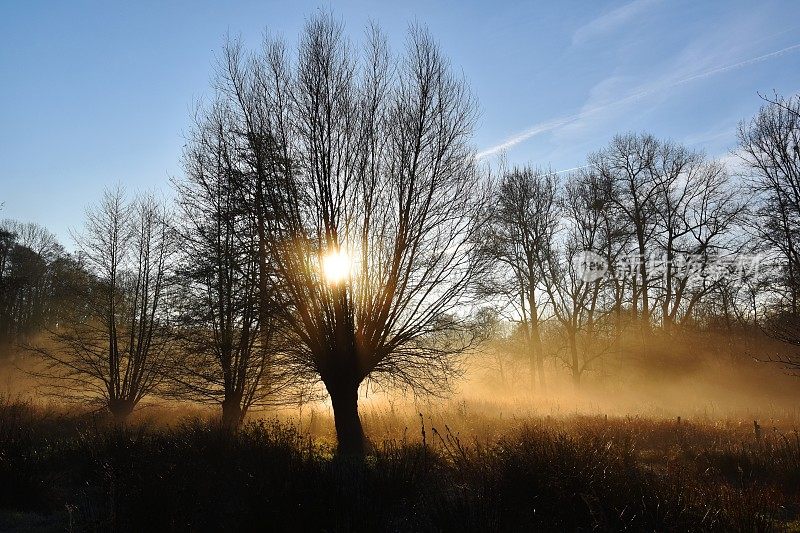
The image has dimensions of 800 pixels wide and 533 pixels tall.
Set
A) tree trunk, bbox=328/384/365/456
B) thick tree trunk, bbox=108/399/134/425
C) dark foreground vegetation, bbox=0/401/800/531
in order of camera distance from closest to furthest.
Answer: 1. dark foreground vegetation, bbox=0/401/800/531
2. tree trunk, bbox=328/384/365/456
3. thick tree trunk, bbox=108/399/134/425

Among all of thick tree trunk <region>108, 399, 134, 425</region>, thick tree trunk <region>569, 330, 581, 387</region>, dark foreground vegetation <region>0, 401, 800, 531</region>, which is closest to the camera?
dark foreground vegetation <region>0, 401, 800, 531</region>

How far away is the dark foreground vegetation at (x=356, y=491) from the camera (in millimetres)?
5391

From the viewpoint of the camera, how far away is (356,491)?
6.01m

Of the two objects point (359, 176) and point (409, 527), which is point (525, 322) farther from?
point (409, 527)

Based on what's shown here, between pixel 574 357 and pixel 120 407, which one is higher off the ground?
pixel 574 357

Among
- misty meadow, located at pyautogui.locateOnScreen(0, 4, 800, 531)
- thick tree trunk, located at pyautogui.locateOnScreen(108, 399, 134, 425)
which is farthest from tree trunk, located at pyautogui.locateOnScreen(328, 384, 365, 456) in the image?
thick tree trunk, located at pyautogui.locateOnScreen(108, 399, 134, 425)

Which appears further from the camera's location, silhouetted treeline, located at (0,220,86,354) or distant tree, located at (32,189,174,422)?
silhouetted treeline, located at (0,220,86,354)

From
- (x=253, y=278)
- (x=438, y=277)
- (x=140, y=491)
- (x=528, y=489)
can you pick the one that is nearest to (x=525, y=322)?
(x=438, y=277)

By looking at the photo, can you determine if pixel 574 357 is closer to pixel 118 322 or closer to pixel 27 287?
pixel 118 322

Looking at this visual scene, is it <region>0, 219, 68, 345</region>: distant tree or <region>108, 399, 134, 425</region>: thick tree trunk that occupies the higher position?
<region>0, 219, 68, 345</region>: distant tree

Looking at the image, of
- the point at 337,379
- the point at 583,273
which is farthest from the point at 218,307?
the point at 583,273

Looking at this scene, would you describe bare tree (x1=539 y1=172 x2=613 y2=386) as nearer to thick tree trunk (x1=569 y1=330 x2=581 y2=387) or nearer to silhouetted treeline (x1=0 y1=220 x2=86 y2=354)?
thick tree trunk (x1=569 y1=330 x2=581 y2=387)

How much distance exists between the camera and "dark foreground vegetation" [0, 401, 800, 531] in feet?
17.7

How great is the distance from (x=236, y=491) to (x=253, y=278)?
4812 mm
